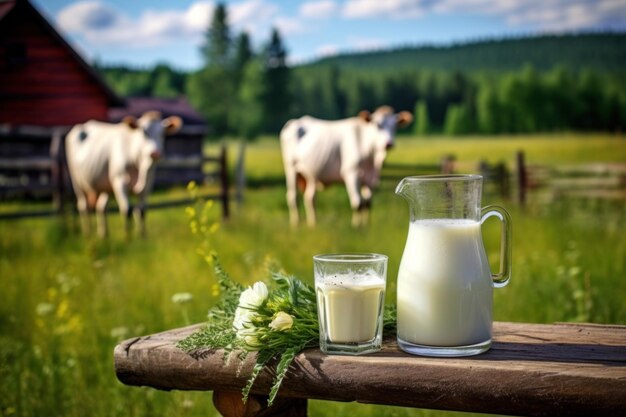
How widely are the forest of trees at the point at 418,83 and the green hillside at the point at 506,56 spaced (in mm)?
56

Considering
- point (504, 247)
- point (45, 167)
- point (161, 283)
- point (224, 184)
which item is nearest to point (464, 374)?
point (504, 247)

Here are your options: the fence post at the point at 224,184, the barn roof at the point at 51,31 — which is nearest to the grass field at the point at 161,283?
the fence post at the point at 224,184

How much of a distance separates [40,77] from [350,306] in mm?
12356

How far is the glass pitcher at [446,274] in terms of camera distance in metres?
1.61

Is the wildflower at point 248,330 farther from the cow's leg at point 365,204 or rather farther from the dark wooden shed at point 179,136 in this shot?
the dark wooden shed at point 179,136

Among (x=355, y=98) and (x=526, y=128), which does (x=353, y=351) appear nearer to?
(x=526, y=128)

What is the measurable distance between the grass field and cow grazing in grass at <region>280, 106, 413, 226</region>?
0.37m

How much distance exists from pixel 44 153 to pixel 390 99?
26005 mm

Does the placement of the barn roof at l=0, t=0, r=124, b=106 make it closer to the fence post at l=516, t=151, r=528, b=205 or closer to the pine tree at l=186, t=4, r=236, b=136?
the fence post at l=516, t=151, r=528, b=205

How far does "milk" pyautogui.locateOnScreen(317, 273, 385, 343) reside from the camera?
1.62 m

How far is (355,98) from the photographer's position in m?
40.3

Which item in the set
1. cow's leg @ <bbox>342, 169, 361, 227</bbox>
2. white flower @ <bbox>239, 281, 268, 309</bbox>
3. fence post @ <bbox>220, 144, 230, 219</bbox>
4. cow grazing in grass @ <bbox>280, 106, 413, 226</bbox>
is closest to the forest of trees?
fence post @ <bbox>220, 144, 230, 219</bbox>

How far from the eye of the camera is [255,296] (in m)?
1.69

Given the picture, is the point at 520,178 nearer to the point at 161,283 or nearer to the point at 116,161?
the point at 116,161
